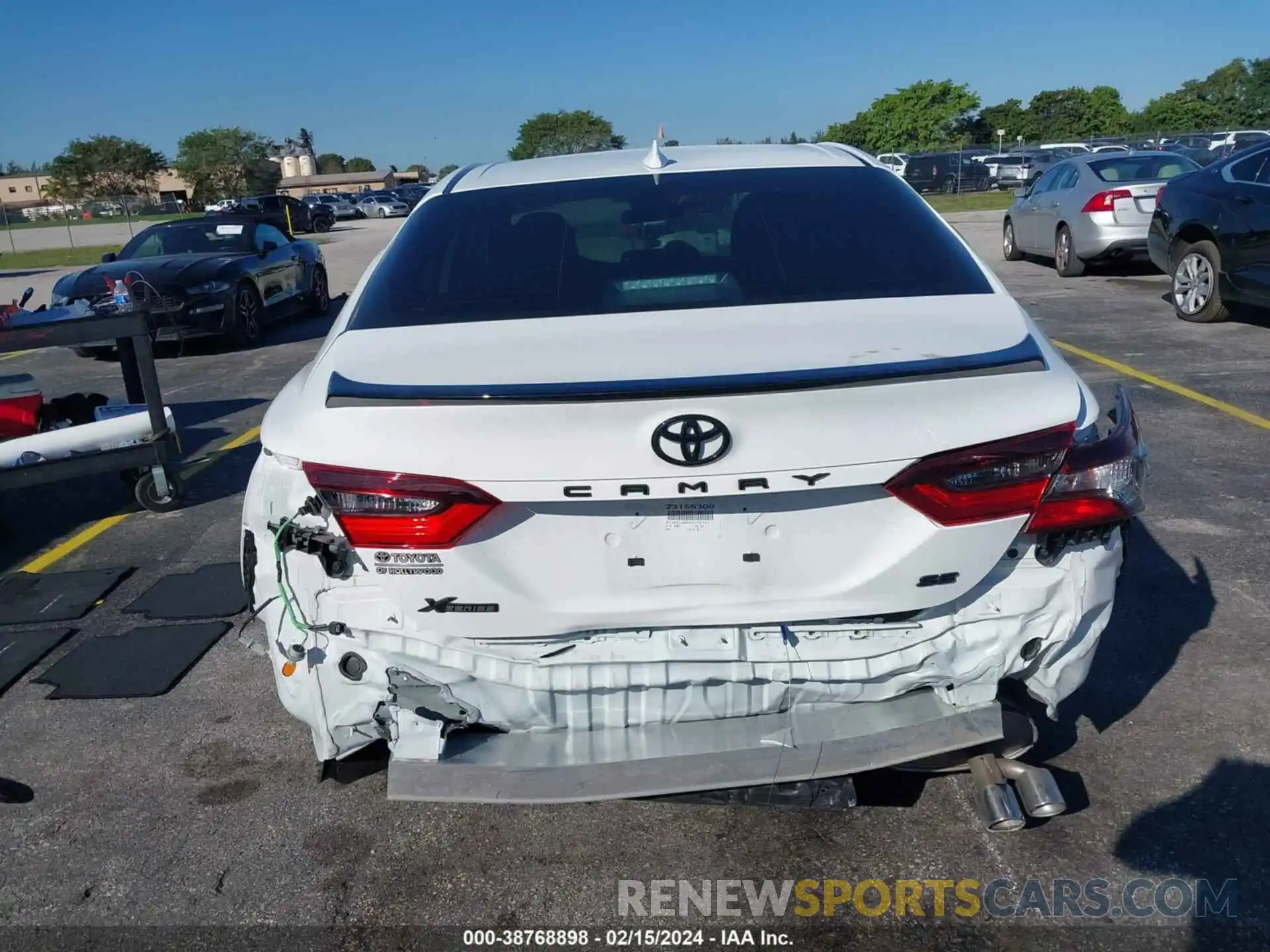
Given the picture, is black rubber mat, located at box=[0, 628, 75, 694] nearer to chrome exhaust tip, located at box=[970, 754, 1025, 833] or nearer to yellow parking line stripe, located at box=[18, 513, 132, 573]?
yellow parking line stripe, located at box=[18, 513, 132, 573]

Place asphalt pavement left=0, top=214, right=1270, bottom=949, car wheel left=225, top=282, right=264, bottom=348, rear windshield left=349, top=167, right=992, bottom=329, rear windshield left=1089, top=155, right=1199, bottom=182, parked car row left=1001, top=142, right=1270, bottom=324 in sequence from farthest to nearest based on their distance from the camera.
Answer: rear windshield left=1089, top=155, right=1199, bottom=182 < car wheel left=225, top=282, right=264, bottom=348 < parked car row left=1001, top=142, right=1270, bottom=324 < rear windshield left=349, top=167, right=992, bottom=329 < asphalt pavement left=0, top=214, right=1270, bottom=949

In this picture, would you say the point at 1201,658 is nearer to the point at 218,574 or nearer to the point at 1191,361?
the point at 218,574

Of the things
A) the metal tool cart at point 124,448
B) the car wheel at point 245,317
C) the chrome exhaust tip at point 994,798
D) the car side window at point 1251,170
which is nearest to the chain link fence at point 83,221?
the car wheel at point 245,317

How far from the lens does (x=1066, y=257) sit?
13938 mm

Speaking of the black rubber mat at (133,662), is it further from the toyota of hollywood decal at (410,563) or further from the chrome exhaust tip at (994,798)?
the chrome exhaust tip at (994,798)

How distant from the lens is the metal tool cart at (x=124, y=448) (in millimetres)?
5266

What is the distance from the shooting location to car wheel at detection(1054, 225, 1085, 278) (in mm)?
13734

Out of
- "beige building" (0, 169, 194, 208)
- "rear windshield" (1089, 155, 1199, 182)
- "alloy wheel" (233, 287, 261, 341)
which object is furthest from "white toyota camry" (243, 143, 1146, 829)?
"beige building" (0, 169, 194, 208)

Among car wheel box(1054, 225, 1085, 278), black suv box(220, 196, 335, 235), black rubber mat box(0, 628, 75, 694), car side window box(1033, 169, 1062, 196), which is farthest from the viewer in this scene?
black suv box(220, 196, 335, 235)

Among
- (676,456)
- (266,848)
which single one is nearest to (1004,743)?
(676,456)

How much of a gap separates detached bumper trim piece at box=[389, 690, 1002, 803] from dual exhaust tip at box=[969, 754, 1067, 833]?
257 mm

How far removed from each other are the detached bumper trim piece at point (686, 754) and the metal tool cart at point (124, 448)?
381cm

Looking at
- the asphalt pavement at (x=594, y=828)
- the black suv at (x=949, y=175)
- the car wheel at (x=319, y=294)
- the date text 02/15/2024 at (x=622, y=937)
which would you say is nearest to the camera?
the date text 02/15/2024 at (x=622, y=937)

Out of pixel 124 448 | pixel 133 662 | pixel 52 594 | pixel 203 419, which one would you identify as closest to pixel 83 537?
pixel 124 448
